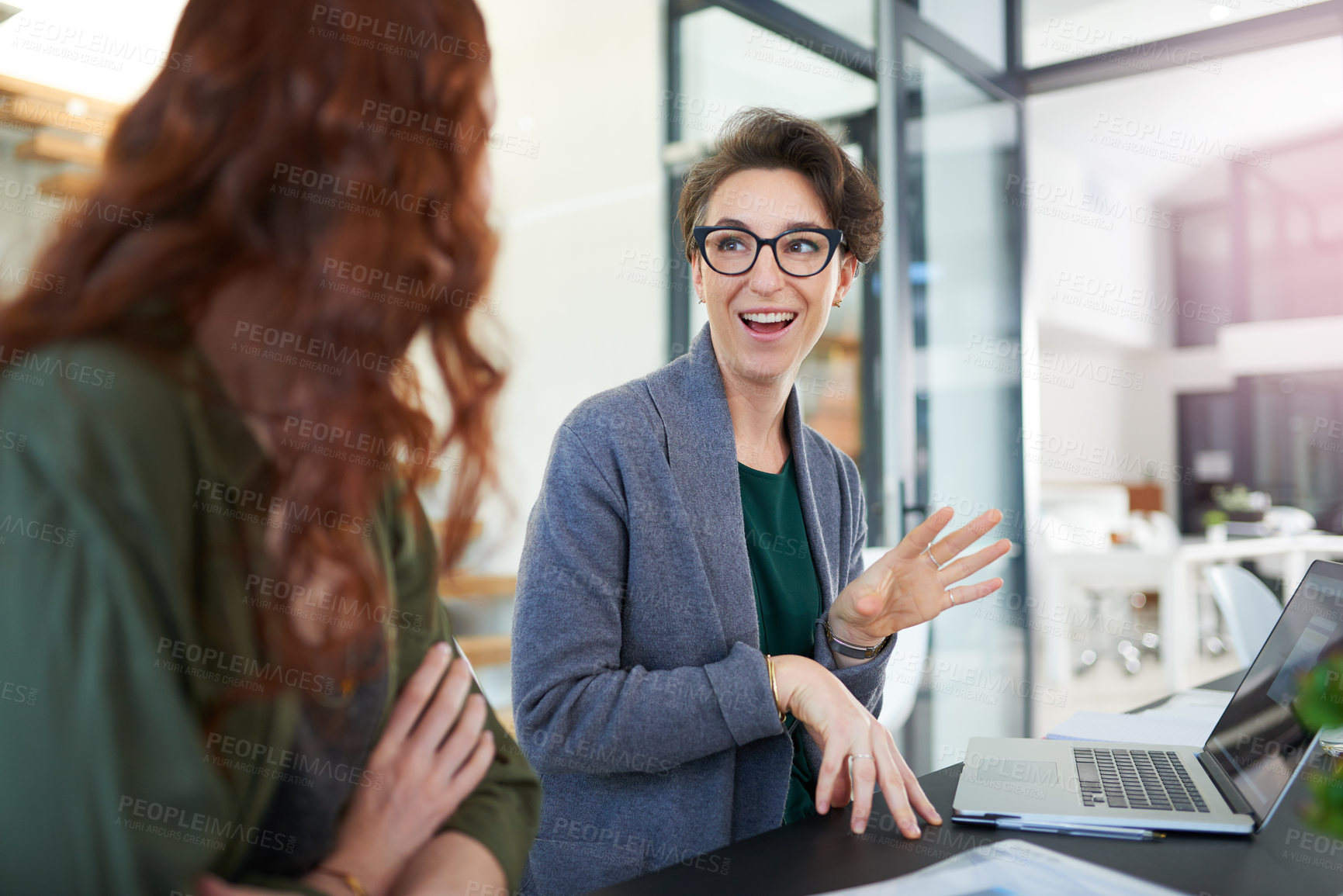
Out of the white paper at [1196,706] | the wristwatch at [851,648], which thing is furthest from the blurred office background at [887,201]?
the white paper at [1196,706]

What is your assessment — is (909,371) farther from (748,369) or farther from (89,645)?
(89,645)

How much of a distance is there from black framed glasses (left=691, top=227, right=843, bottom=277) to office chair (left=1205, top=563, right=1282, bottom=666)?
5.92 ft

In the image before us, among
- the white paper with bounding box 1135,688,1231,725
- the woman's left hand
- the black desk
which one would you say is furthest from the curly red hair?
the white paper with bounding box 1135,688,1231,725

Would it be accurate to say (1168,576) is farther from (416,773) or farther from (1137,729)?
(416,773)

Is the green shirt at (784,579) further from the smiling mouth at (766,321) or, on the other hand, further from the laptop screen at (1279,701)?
the laptop screen at (1279,701)

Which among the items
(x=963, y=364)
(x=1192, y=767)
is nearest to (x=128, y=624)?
(x=1192, y=767)

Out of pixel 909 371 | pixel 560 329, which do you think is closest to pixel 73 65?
pixel 560 329

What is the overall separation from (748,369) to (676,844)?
64cm

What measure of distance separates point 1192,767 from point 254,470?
1.05m

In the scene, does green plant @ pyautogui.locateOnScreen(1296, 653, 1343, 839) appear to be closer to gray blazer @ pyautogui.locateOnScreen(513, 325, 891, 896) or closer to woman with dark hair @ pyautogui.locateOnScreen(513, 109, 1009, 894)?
woman with dark hair @ pyautogui.locateOnScreen(513, 109, 1009, 894)

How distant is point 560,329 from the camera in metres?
2.95

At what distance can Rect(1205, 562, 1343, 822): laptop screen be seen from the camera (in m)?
0.91

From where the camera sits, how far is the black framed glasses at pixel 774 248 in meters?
1.37

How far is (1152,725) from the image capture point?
→ 4.33 feet
